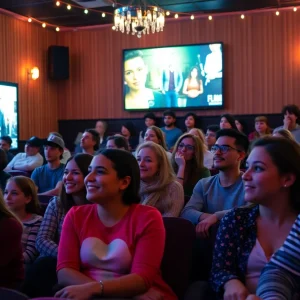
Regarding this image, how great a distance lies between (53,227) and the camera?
10.00ft

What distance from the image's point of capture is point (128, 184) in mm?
2400

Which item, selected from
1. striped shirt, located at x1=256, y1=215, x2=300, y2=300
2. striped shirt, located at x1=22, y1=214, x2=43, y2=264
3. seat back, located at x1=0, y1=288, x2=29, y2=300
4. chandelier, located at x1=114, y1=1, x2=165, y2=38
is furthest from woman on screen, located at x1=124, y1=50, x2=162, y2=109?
seat back, located at x1=0, y1=288, x2=29, y2=300

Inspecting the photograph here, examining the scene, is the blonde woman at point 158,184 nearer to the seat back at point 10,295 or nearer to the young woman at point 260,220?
the young woman at point 260,220

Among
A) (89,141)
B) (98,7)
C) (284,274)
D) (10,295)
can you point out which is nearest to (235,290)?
(284,274)

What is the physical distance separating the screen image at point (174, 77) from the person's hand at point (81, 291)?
26.9 feet

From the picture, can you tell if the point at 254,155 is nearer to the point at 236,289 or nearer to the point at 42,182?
the point at 236,289

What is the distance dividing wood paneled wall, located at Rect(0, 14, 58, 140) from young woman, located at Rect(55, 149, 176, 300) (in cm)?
781

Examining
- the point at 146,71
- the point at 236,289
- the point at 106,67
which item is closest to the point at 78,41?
the point at 106,67

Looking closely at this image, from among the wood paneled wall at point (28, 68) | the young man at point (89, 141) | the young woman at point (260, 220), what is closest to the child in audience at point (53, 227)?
the young woman at point (260, 220)

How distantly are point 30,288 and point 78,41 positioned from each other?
9.05 m

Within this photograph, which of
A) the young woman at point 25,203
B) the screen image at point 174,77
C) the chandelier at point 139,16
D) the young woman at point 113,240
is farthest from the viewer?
the screen image at point 174,77

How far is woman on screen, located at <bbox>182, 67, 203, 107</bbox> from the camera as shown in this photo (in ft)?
32.9

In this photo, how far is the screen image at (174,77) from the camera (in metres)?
10.0

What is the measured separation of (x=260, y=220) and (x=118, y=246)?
0.63 meters
